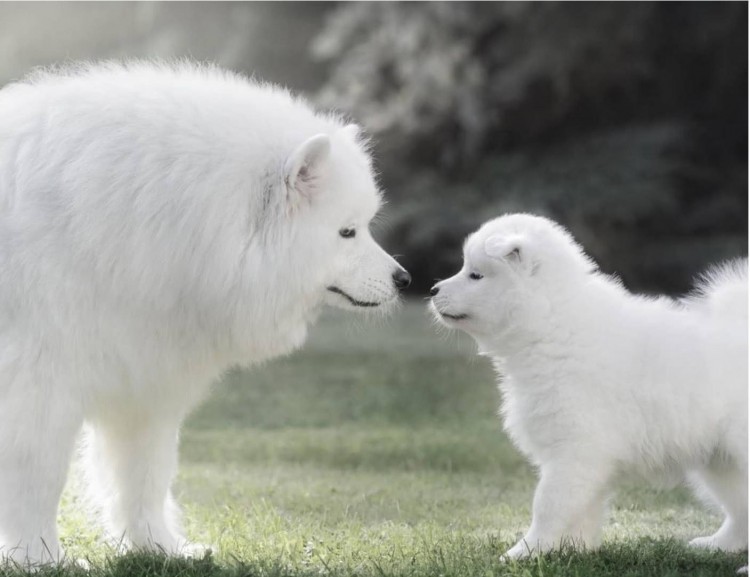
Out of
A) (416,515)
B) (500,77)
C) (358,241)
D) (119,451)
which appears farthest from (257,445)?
(500,77)

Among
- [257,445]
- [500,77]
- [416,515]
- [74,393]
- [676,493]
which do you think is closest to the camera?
[74,393]

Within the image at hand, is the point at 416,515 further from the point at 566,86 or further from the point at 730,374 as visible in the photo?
the point at 566,86

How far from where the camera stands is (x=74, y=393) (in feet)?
13.9

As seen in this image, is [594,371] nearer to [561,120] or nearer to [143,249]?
[143,249]

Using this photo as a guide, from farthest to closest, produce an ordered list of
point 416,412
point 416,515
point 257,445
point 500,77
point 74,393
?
point 500,77 < point 416,412 < point 257,445 < point 416,515 < point 74,393

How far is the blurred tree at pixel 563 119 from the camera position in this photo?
17547mm

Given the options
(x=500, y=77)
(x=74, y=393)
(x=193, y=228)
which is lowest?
(x=74, y=393)

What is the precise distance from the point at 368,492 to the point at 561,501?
2179 mm

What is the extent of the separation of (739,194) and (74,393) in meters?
16.4

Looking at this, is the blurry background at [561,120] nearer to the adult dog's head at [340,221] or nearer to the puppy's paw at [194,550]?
the puppy's paw at [194,550]

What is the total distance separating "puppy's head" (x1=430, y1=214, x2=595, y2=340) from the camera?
4.81 metres

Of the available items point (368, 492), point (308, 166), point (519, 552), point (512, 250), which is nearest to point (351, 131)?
point (308, 166)

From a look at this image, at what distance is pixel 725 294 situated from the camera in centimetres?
478

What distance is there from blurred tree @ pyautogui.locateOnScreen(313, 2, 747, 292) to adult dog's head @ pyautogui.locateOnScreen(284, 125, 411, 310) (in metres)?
12.7
